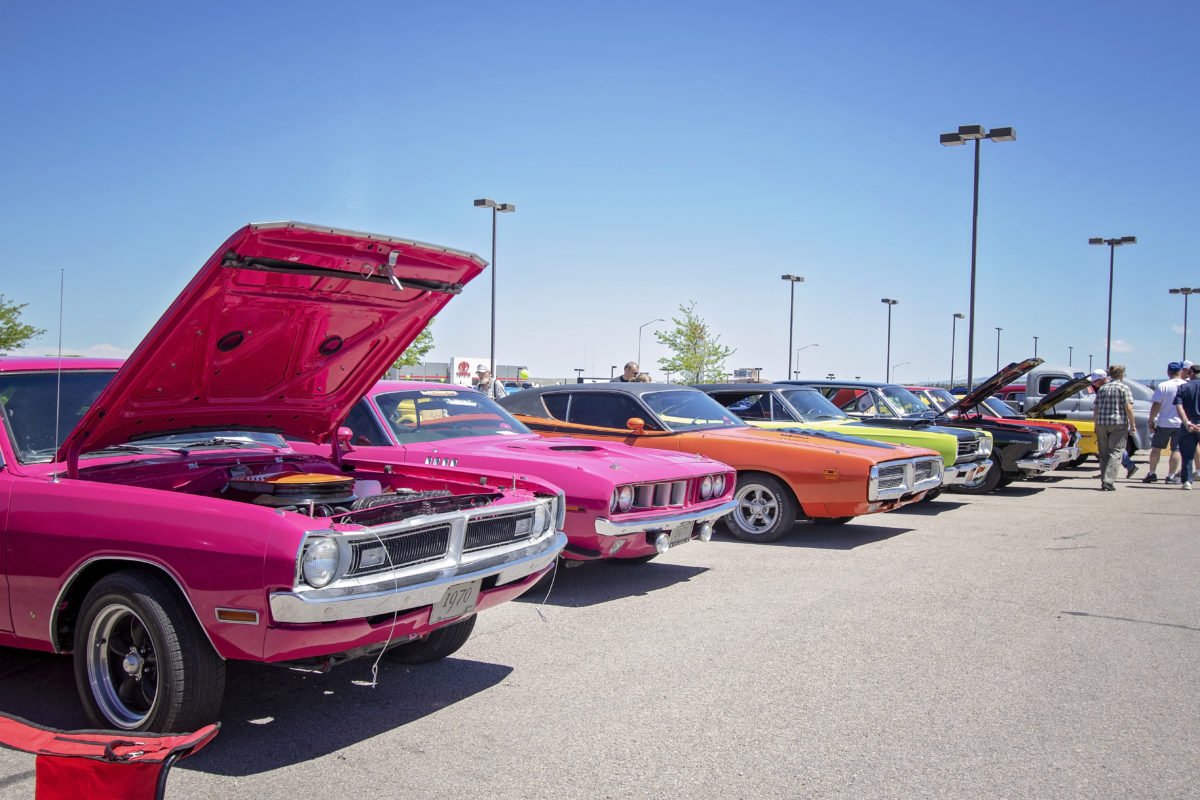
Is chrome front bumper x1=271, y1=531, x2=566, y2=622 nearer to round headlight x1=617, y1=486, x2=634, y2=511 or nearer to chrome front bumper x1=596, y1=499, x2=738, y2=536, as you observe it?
chrome front bumper x1=596, y1=499, x2=738, y2=536

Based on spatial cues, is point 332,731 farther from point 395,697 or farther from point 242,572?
point 242,572

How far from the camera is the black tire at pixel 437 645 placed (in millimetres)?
4828

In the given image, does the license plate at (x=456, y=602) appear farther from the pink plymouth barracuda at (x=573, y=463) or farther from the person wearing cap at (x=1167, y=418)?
the person wearing cap at (x=1167, y=418)

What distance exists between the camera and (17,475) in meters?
4.02

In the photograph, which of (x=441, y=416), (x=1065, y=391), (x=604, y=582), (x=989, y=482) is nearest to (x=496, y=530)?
(x=604, y=582)

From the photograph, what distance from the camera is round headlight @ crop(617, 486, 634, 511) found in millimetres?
6180

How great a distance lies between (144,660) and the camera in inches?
145

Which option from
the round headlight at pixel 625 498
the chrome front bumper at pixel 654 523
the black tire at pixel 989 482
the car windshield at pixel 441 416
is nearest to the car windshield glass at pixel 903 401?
the black tire at pixel 989 482

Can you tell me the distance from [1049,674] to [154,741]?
4.08m

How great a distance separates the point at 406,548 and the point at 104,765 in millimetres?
1445

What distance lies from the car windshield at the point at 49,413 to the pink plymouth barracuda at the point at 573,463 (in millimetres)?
1085

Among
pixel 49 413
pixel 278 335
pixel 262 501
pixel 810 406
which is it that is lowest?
pixel 262 501

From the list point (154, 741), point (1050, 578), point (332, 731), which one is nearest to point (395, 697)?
point (332, 731)

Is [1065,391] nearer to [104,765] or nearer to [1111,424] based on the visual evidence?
[1111,424]
